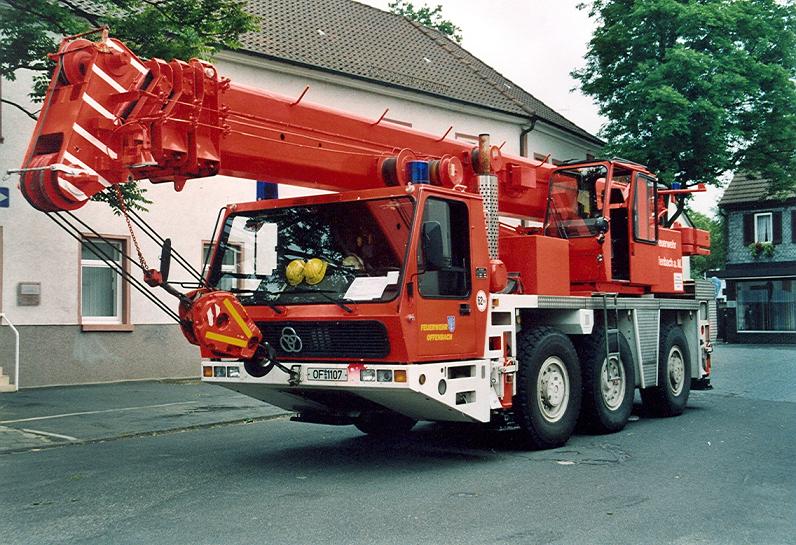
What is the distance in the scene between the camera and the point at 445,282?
8398 mm

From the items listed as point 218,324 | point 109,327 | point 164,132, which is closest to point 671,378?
point 218,324

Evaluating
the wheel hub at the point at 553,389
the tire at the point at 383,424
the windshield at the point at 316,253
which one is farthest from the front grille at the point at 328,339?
the wheel hub at the point at 553,389

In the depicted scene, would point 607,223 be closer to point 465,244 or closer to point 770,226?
point 465,244

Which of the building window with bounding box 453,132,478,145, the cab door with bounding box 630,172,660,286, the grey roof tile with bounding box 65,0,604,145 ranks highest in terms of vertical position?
the grey roof tile with bounding box 65,0,604,145

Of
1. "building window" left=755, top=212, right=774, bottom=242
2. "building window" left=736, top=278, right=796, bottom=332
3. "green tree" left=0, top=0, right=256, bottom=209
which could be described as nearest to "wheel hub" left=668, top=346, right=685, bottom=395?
"green tree" left=0, top=0, right=256, bottom=209

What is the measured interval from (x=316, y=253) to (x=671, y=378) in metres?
6.10

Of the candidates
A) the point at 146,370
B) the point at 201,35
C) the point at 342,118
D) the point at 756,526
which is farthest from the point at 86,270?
the point at 756,526

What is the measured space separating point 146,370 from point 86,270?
2221mm

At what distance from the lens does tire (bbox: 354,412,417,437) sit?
9.60 meters

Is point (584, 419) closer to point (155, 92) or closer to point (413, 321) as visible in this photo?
point (413, 321)

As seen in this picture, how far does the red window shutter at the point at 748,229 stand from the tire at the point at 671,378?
35448mm

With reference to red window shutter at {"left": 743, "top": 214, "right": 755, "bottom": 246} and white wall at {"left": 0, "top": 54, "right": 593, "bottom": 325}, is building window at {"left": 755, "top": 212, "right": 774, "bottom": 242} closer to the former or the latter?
red window shutter at {"left": 743, "top": 214, "right": 755, "bottom": 246}

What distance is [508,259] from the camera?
389 inches

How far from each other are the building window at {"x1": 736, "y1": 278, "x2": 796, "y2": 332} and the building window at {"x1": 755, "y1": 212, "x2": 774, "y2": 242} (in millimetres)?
2039
